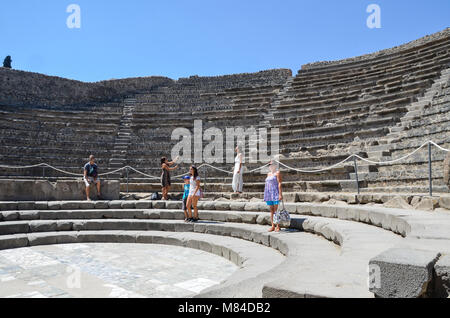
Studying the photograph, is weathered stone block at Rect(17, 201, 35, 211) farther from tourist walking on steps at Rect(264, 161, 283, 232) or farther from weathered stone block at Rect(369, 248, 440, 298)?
weathered stone block at Rect(369, 248, 440, 298)

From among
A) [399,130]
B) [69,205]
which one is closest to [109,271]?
[69,205]

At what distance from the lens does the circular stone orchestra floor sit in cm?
434

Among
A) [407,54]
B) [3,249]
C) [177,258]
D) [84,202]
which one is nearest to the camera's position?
[177,258]

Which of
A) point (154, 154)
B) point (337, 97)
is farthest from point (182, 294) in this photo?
point (337, 97)

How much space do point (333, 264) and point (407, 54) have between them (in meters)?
17.1

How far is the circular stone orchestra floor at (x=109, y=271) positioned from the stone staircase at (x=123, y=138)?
24.9 feet

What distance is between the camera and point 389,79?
1508cm

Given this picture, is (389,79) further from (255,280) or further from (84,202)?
(255,280)

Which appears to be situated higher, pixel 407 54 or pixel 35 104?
pixel 407 54

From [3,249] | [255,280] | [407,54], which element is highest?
[407,54]

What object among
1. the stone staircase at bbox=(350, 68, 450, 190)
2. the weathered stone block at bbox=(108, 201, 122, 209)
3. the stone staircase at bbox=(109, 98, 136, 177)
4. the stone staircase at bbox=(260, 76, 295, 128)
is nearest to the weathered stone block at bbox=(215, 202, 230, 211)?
the weathered stone block at bbox=(108, 201, 122, 209)

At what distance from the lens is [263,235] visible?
657cm

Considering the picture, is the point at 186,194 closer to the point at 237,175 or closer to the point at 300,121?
the point at 237,175

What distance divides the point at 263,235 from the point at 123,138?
38.2 feet
